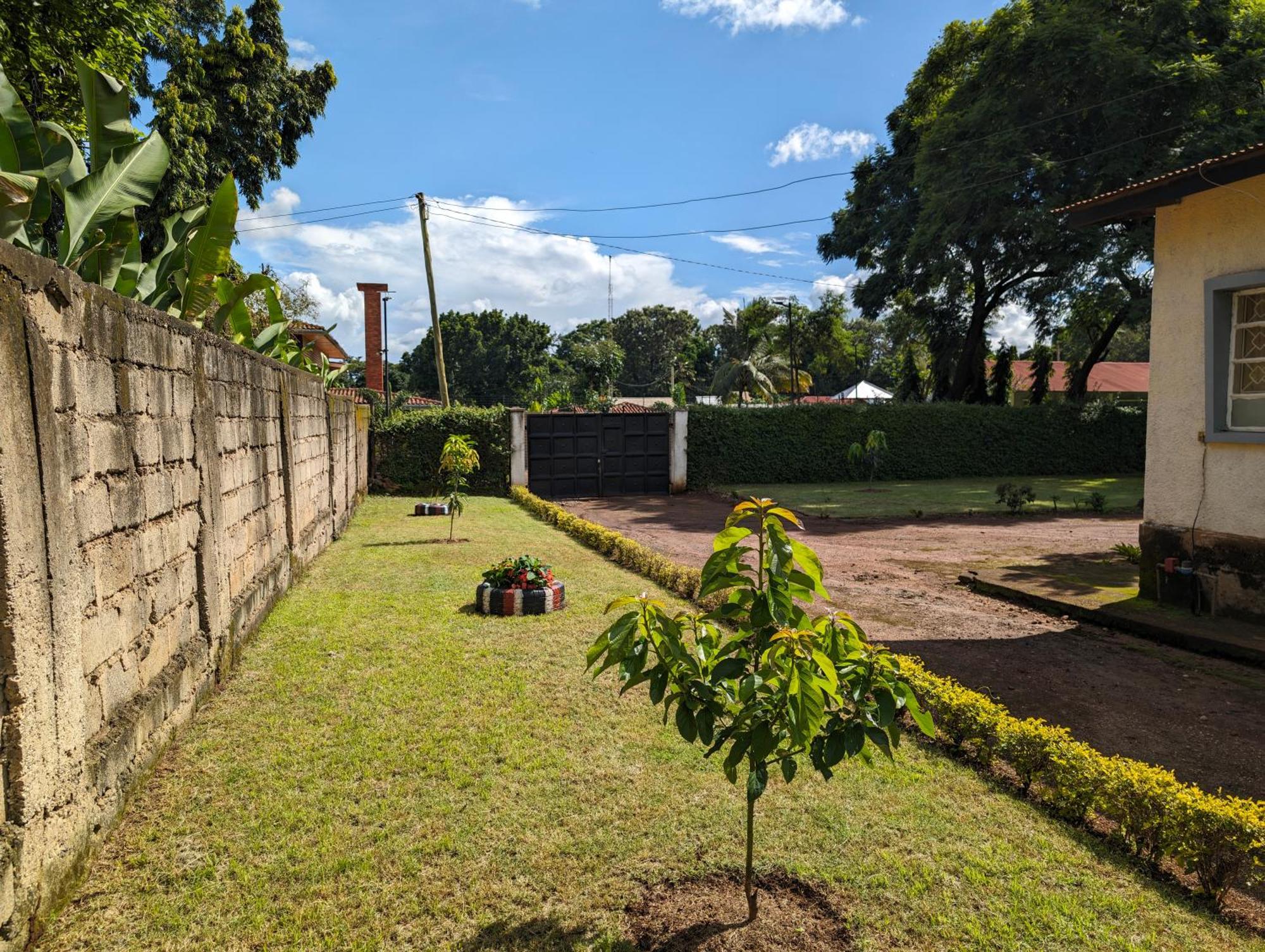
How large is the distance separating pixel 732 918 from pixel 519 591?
5272 millimetres

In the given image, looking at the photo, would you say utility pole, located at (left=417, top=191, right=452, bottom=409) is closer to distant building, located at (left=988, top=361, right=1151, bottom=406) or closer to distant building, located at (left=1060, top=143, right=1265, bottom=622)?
distant building, located at (left=1060, top=143, right=1265, bottom=622)

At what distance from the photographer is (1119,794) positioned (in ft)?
13.1

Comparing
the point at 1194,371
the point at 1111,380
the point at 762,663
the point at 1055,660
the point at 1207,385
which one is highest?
the point at 1111,380

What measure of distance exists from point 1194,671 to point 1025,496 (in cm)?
1295

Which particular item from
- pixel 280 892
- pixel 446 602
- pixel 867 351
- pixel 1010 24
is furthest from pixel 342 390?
pixel 867 351

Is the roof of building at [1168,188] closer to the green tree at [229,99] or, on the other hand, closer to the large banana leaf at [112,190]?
the large banana leaf at [112,190]

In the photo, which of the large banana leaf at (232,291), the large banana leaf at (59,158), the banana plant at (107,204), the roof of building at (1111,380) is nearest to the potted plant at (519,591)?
the large banana leaf at (232,291)

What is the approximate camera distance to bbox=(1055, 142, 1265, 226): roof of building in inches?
283

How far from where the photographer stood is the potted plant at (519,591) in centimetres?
820

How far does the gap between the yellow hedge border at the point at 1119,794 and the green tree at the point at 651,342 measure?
67.8 meters

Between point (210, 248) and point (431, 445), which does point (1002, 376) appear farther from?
point (210, 248)

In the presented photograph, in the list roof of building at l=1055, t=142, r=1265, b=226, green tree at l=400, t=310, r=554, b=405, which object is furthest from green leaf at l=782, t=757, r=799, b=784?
green tree at l=400, t=310, r=554, b=405

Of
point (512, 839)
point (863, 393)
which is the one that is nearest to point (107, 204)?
point (512, 839)

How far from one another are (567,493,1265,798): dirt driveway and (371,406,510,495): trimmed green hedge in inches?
353
